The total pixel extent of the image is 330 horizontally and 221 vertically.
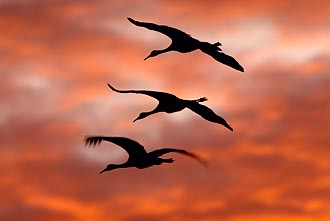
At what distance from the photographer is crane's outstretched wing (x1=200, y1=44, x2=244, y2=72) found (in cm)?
1995

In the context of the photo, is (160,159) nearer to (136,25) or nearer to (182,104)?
(182,104)

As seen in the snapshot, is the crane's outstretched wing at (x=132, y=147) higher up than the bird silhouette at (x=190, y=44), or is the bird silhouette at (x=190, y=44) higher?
the bird silhouette at (x=190, y=44)

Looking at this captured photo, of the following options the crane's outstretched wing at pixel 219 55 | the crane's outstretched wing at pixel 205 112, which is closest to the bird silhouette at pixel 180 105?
the crane's outstretched wing at pixel 205 112

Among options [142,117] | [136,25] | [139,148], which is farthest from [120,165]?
[136,25]

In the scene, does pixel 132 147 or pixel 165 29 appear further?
pixel 165 29

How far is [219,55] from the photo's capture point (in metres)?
20.2

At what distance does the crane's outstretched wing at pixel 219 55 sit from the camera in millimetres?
19953

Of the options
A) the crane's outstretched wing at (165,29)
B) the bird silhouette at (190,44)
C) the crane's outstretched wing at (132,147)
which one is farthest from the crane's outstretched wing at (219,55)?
the crane's outstretched wing at (132,147)

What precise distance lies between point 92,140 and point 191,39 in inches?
210

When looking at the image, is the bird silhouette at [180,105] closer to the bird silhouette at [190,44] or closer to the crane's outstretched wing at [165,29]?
the bird silhouette at [190,44]

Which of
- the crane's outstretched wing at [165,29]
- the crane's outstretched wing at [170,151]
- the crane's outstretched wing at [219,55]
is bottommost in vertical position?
the crane's outstretched wing at [170,151]

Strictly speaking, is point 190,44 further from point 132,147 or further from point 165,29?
point 132,147

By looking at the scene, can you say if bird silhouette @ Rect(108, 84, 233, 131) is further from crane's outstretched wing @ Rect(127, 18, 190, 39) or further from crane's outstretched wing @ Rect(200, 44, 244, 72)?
crane's outstretched wing @ Rect(127, 18, 190, 39)

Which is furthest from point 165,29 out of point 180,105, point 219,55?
point 180,105
